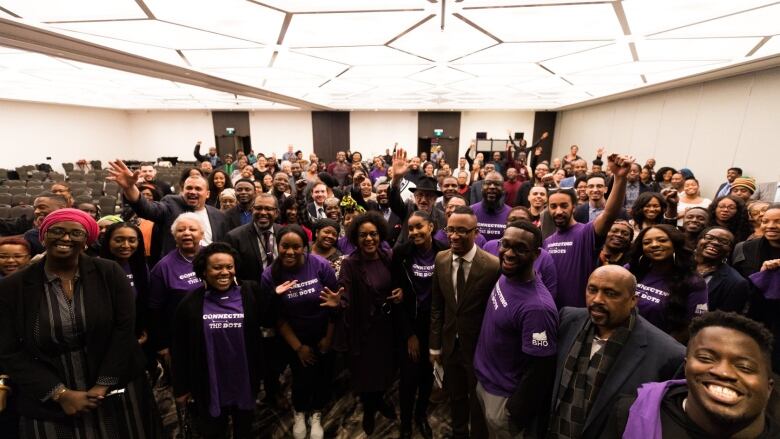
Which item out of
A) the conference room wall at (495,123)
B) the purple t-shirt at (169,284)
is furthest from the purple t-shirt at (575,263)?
the conference room wall at (495,123)

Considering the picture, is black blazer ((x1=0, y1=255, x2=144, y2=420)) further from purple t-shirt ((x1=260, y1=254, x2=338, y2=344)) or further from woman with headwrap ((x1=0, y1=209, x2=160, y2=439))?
purple t-shirt ((x1=260, y1=254, x2=338, y2=344))

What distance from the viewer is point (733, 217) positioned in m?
3.07

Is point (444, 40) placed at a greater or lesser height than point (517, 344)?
greater

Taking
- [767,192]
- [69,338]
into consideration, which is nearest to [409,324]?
[69,338]

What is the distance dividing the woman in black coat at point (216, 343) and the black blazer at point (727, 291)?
9.41 ft

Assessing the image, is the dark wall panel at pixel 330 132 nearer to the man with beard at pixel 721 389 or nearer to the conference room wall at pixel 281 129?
the conference room wall at pixel 281 129

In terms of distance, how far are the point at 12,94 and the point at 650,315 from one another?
1600cm

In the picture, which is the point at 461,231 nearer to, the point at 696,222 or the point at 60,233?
the point at 60,233

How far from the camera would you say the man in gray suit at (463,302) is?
193 cm

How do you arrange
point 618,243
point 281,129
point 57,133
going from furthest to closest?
1. point 281,129
2. point 57,133
3. point 618,243

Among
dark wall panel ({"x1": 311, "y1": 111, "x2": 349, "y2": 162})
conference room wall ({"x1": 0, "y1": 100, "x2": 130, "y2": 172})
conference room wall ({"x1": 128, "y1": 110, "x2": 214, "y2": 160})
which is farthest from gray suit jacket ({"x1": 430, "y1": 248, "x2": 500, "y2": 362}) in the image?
conference room wall ({"x1": 128, "y1": 110, "x2": 214, "y2": 160})

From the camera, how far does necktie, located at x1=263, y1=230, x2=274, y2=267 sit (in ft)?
9.04

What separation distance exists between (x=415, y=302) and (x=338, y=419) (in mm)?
1195

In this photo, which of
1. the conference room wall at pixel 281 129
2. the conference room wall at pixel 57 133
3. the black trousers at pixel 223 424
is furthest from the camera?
the conference room wall at pixel 281 129
